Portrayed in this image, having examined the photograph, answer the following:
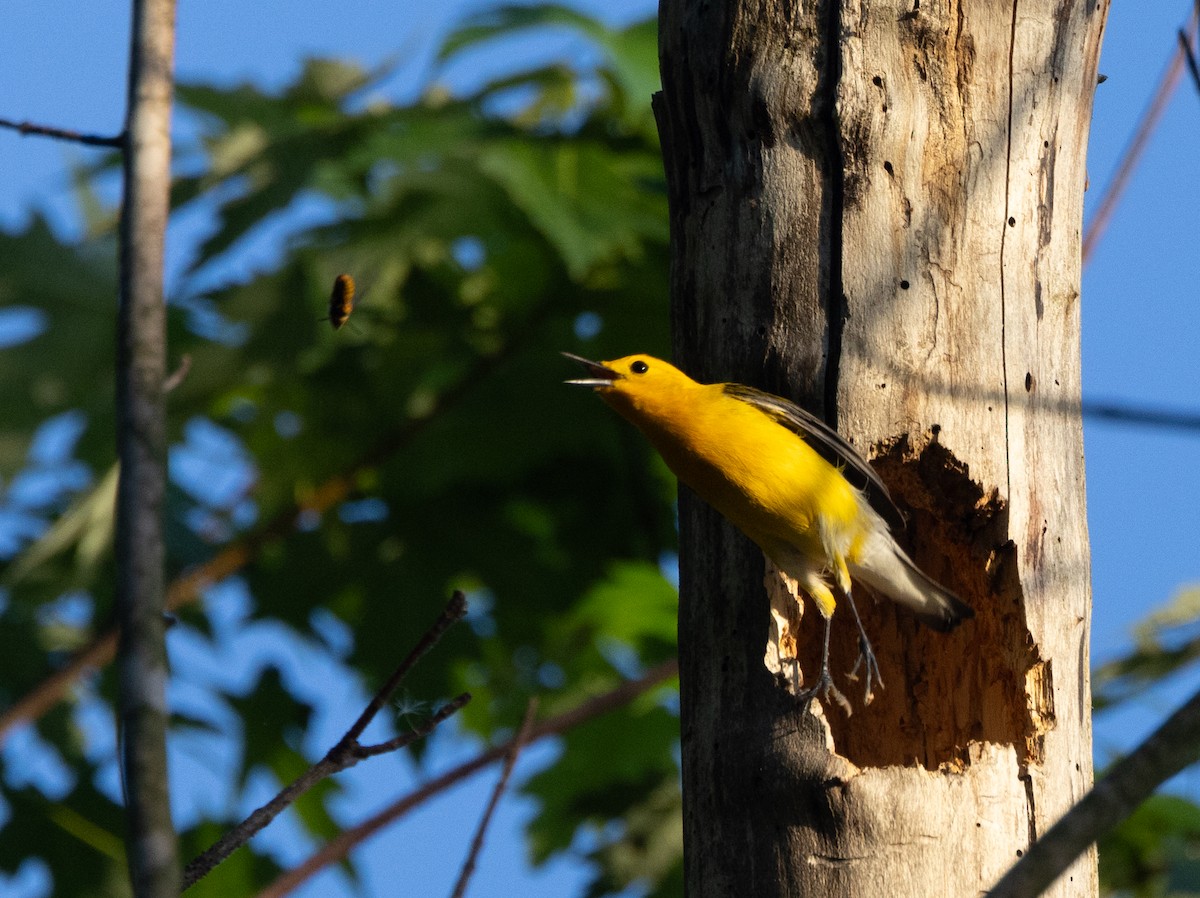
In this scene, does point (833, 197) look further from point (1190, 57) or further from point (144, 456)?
point (144, 456)

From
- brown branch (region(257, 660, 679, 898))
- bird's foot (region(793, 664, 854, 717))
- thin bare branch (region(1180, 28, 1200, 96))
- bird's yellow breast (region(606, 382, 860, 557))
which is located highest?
thin bare branch (region(1180, 28, 1200, 96))

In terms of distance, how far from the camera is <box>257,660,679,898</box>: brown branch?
2.71 metres

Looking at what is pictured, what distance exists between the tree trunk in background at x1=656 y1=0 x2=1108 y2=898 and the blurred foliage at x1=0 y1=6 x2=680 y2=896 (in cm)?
152

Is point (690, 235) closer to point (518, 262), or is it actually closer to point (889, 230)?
point (889, 230)

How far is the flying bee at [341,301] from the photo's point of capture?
441 centimetres

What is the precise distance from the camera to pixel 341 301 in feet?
14.9

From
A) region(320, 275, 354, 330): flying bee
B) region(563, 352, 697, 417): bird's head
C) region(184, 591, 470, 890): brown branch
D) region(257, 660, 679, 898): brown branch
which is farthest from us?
region(320, 275, 354, 330): flying bee

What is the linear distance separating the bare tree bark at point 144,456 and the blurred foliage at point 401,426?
7.90 feet

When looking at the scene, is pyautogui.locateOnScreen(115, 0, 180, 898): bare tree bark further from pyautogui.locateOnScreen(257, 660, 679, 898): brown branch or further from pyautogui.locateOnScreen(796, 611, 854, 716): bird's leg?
pyautogui.locateOnScreen(796, 611, 854, 716): bird's leg

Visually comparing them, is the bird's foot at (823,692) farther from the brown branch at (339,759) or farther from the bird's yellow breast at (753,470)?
the brown branch at (339,759)

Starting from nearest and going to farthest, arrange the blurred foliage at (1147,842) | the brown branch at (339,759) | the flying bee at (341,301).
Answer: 1. the brown branch at (339,759)
2. the flying bee at (341,301)
3. the blurred foliage at (1147,842)

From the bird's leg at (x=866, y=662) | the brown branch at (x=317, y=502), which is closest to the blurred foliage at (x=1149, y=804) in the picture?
the bird's leg at (x=866, y=662)

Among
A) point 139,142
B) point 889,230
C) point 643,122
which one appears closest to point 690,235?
point 889,230

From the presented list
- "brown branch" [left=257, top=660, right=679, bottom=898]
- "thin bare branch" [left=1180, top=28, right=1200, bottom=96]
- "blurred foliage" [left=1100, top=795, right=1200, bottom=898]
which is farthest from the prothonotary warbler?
"blurred foliage" [left=1100, top=795, right=1200, bottom=898]
